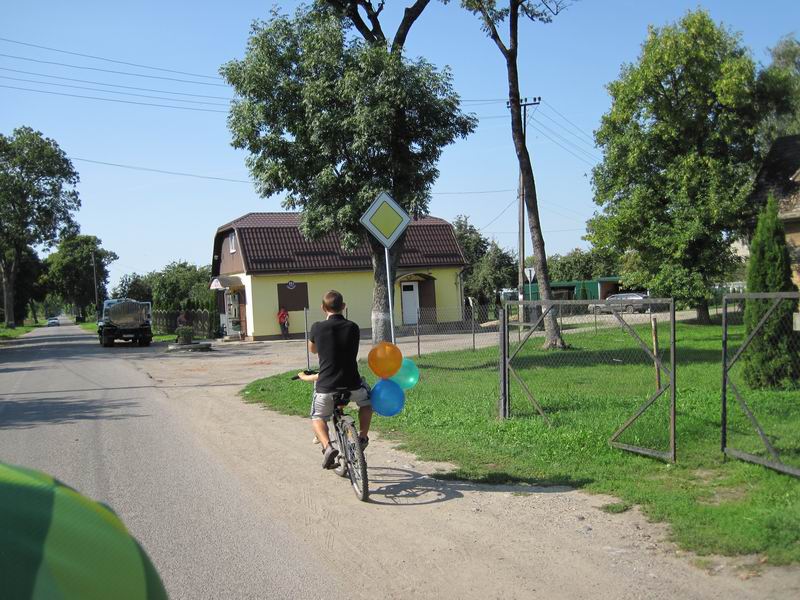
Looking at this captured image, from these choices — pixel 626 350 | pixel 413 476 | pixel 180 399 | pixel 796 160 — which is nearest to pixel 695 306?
pixel 796 160

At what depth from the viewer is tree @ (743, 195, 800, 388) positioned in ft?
38.3

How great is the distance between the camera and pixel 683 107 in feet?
94.0

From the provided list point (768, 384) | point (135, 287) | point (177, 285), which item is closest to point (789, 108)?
point (768, 384)

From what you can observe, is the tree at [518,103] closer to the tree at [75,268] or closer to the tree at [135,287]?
the tree at [135,287]

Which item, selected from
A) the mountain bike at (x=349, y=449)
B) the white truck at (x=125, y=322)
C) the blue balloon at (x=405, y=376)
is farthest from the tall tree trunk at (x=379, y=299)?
the white truck at (x=125, y=322)

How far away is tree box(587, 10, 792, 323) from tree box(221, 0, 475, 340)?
45.2 ft

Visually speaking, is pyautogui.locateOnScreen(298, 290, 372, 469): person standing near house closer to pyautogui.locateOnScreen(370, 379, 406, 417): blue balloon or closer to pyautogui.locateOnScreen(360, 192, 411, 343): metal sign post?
pyautogui.locateOnScreen(370, 379, 406, 417): blue balloon

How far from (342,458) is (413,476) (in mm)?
817

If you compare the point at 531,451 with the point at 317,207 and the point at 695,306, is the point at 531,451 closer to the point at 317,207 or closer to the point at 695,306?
the point at 317,207

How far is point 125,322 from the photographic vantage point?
1417 inches

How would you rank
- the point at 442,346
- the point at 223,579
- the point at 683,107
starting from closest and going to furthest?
the point at 223,579
the point at 442,346
the point at 683,107

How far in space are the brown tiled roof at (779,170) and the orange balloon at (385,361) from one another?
2129 centimetres

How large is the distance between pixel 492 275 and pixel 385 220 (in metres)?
43.2

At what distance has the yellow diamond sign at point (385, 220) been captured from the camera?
960 cm
